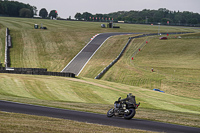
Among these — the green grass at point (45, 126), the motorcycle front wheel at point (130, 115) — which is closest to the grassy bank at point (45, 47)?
the motorcycle front wheel at point (130, 115)

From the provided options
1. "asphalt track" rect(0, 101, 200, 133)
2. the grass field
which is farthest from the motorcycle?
the grass field

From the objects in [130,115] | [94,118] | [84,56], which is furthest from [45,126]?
[84,56]

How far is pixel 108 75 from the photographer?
206ft

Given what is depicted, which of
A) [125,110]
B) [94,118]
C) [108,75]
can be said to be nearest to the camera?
[125,110]

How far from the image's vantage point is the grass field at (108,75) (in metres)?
32.6

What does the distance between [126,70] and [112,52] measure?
20.0 m

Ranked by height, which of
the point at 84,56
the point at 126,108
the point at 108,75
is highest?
the point at 126,108

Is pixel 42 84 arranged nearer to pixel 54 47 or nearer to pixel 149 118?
pixel 149 118

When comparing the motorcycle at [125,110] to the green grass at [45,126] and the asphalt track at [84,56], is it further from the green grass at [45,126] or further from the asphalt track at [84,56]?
the asphalt track at [84,56]

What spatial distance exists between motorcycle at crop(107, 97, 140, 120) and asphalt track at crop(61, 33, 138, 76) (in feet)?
151

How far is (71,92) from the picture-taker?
123 feet

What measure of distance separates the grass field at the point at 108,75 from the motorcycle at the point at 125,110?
1.79 metres

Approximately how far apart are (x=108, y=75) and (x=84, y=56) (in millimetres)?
19400

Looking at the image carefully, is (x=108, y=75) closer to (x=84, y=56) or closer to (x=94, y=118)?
(x=84, y=56)
